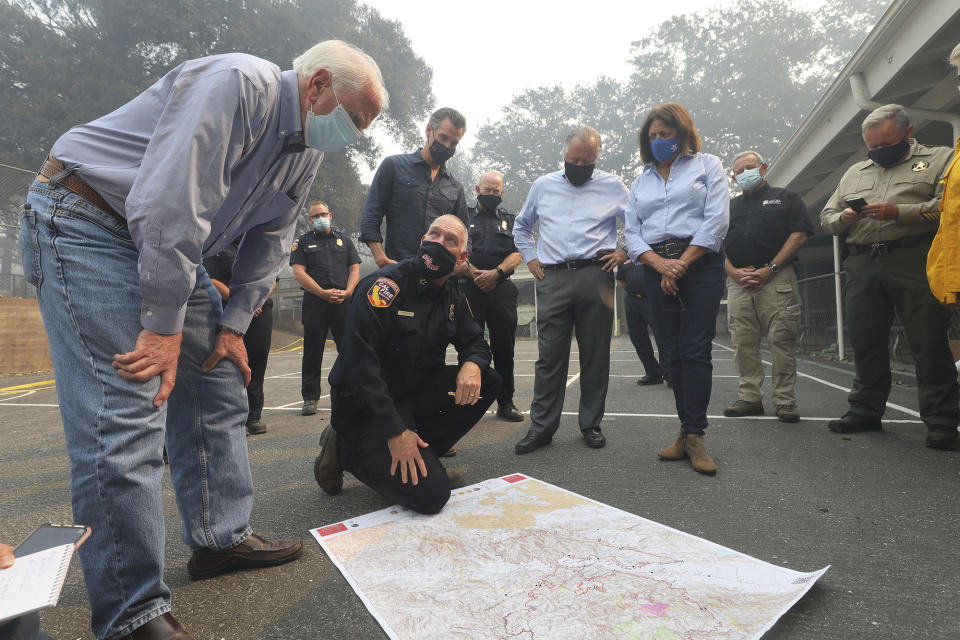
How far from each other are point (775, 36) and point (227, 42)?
32138mm

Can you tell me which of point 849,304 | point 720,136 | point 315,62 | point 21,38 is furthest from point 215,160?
point 720,136

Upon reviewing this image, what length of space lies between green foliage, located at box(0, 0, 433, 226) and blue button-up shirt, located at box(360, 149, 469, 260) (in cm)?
1846

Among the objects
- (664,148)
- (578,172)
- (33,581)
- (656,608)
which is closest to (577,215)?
(578,172)

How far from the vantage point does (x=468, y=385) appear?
225cm

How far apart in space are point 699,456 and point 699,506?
0.54 metres

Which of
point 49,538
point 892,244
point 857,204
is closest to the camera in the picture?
A: point 49,538

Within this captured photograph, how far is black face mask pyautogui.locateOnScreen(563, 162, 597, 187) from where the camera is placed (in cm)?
313

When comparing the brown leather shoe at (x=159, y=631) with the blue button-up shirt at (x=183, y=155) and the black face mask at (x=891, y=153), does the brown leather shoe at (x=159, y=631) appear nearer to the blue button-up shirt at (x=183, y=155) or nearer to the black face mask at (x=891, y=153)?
the blue button-up shirt at (x=183, y=155)

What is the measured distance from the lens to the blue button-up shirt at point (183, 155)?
1.15m

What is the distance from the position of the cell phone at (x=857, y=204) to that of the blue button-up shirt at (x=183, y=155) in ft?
9.91

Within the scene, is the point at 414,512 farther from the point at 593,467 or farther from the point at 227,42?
the point at 227,42

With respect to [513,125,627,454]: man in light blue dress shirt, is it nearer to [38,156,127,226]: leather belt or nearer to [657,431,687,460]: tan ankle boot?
[657,431,687,460]: tan ankle boot

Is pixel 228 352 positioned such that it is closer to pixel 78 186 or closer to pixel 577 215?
pixel 78 186

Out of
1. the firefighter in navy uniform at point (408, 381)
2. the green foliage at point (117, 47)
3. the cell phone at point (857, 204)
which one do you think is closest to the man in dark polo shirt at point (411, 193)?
the firefighter in navy uniform at point (408, 381)
